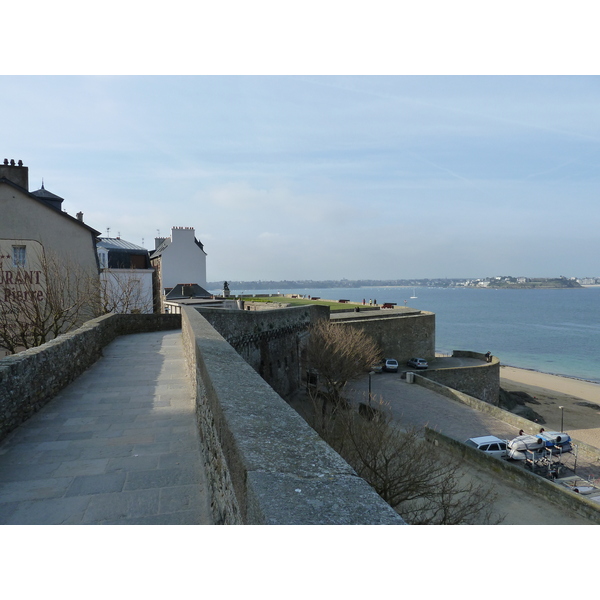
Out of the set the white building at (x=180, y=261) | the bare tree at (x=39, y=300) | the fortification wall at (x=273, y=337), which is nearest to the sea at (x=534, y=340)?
the white building at (x=180, y=261)

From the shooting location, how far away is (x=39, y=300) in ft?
64.6

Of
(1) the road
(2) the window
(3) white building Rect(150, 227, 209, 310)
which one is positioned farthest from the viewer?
(3) white building Rect(150, 227, 209, 310)

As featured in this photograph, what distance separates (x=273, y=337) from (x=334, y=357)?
15.7 ft

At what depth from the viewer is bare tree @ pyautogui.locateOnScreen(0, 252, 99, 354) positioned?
58.0 ft

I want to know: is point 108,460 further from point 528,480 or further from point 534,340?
point 534,340

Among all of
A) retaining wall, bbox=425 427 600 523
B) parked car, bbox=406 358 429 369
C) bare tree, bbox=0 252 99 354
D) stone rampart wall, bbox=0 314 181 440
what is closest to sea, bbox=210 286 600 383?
parked car, bbox=406 358 429 369

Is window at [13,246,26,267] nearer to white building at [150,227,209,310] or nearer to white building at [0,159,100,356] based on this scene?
white building at [0,159,100,356]

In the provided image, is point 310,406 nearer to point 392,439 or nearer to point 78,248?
point 392,439

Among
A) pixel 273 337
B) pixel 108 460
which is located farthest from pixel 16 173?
pixel 108 460

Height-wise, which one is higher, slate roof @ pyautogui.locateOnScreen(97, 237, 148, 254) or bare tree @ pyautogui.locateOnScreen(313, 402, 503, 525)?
slate roof @ pyautogui.locateOnScreen(97, 237, 148, 254)

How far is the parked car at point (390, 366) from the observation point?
3166cm

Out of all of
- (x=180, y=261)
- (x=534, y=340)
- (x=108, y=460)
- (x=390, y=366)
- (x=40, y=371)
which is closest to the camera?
(x=108, y=460)

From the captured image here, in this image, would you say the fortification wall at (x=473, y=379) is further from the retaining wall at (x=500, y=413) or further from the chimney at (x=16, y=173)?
the chimney at (x=16, y=173)

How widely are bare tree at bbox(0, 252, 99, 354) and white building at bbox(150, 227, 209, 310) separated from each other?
880 inches
